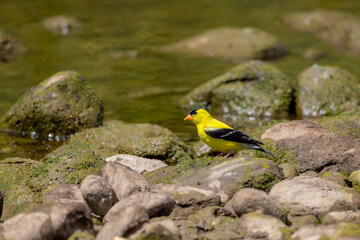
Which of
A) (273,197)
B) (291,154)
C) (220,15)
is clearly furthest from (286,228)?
(220,15)

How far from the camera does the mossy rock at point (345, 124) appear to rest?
377 inches

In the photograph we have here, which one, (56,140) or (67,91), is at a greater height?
(67,91)

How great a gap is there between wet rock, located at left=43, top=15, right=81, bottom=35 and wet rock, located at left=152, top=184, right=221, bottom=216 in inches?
604

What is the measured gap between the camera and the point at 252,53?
18.1 m

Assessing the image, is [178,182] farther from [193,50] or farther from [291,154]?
[193,50]

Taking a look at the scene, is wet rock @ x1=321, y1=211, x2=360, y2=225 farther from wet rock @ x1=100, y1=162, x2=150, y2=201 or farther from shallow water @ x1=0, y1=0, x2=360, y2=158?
shallow water @ x1=0, y1=0, x2=360, y2=158

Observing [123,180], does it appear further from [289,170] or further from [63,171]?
[289,170]

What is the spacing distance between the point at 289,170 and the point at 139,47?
12.7 metres

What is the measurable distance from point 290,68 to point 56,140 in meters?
8.44

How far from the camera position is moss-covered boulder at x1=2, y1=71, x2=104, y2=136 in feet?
37.5

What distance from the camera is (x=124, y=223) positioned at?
548 centimetres

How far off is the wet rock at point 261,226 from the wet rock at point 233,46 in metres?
12.6

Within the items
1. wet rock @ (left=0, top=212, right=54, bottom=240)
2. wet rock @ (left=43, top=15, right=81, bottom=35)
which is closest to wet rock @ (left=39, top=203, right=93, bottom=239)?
wet rock @ (left=0, top=212, right=54, bottom=240)

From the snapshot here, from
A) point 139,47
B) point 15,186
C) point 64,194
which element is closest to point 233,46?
point 139,47
